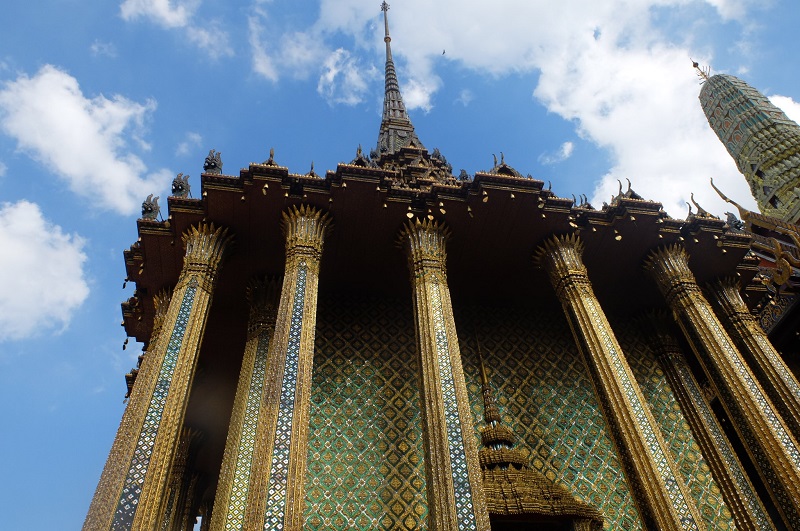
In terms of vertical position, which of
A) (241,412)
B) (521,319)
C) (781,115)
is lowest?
(241,412)

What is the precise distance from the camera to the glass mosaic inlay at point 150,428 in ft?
19.1

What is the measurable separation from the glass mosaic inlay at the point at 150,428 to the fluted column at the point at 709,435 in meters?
8.41

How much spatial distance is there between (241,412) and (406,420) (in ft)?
8.27

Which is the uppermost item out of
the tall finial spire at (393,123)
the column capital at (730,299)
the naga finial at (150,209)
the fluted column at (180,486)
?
the tall finial spire at (393,123)

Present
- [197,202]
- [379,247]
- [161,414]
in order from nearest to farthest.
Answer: [161,414], [197,202], [379,247]

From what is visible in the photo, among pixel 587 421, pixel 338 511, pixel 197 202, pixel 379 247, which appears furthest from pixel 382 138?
pixel 338 511

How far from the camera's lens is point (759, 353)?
9.66 metres

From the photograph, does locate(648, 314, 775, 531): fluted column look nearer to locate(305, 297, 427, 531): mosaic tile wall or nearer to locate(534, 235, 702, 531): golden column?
locate(534, 235, 702, 531): golden column

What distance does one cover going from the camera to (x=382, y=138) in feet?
55.3

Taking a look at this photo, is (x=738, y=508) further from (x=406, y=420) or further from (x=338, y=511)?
(x=338, y=511)

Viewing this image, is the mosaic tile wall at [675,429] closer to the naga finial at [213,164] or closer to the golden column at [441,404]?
the golden column at [441,404]

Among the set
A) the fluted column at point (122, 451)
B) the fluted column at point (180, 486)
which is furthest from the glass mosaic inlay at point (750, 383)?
the fluted column at point (180, 486)

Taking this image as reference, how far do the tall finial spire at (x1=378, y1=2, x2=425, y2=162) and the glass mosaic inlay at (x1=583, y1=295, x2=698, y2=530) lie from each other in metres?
6.79

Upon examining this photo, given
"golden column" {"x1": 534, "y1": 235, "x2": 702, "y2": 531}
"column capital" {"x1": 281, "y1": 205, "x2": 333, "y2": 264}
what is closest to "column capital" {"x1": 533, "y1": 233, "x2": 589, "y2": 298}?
"golden column" {"x1": 534, "y1": 235, "x2": 702, "y2": 531}
